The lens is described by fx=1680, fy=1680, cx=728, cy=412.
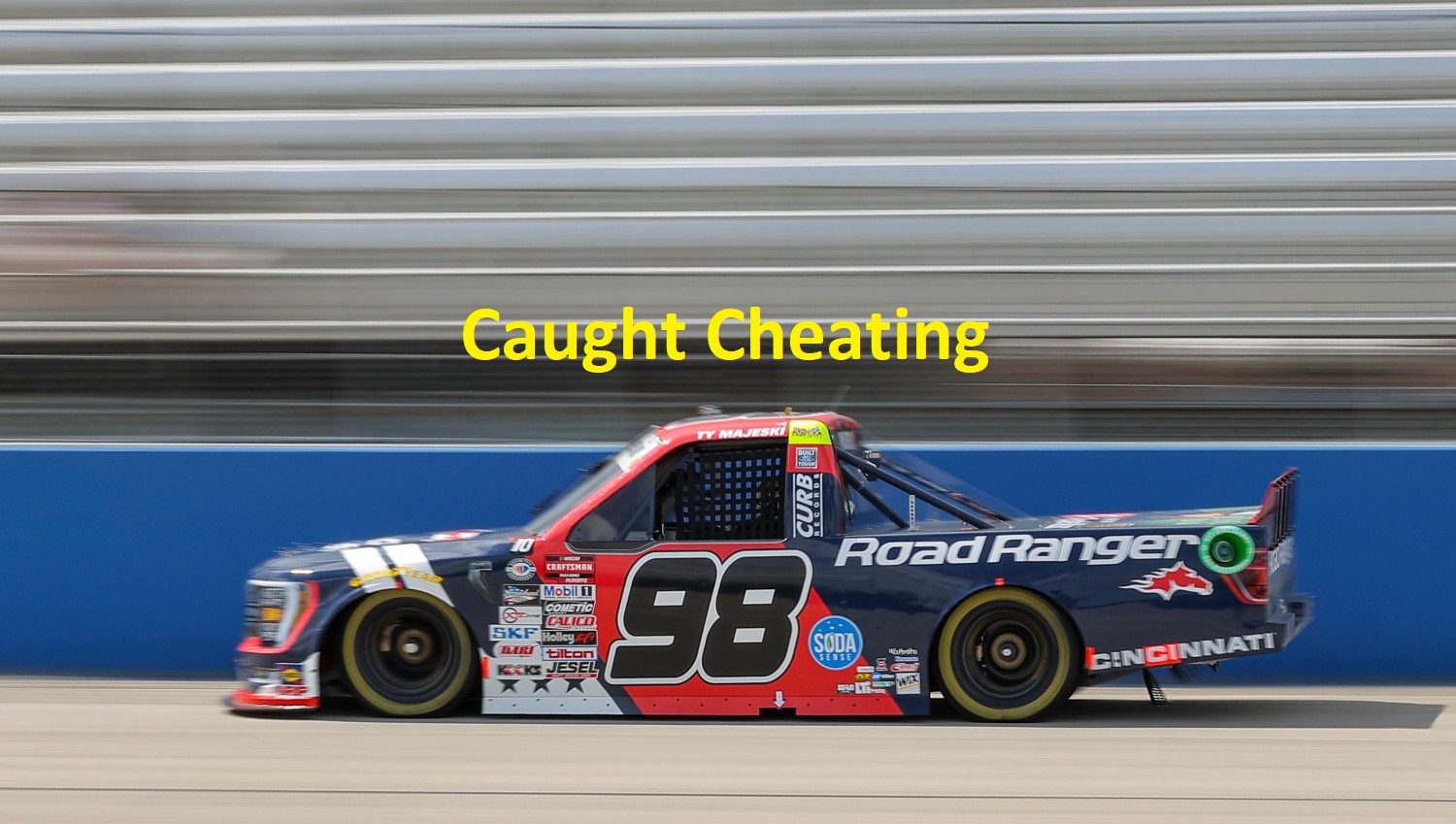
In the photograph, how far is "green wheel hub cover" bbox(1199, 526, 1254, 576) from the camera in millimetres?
6918

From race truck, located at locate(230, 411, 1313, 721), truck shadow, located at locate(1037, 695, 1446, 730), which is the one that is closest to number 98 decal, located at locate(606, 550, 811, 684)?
race truck, located at locate(230, 411, 1313, 721)

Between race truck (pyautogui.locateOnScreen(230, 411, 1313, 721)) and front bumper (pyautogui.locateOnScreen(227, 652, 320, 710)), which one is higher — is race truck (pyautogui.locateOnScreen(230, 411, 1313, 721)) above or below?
above

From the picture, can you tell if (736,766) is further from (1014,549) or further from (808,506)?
(1014,549)

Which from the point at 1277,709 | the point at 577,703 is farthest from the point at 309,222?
the point at 1277,709

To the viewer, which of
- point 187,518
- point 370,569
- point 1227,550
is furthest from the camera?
point 187,518

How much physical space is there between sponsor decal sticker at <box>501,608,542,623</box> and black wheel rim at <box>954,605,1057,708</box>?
1762mm

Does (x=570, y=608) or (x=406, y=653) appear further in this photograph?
(x=406, y=653)

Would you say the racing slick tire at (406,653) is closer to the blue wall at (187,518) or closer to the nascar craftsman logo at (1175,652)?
the blue wall at (187,518)

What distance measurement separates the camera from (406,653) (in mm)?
7219

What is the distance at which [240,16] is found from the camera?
10078mm

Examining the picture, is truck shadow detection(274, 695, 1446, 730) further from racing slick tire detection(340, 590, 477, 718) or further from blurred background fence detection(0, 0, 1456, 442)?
blurred background fence detection(0, 0, 1456, 442)

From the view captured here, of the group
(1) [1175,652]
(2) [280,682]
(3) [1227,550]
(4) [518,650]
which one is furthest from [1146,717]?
(2) [280,682]

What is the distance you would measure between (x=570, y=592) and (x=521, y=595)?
0.68 feet
